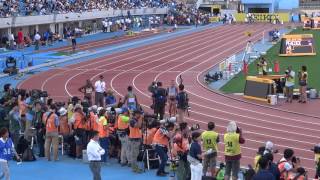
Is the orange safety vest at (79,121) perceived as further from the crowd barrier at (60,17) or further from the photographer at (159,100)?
the crowd barrier at (60,17)

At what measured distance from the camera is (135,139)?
607 inches

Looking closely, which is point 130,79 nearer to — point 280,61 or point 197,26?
point 280,61

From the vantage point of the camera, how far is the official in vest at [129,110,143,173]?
1534 centimetres

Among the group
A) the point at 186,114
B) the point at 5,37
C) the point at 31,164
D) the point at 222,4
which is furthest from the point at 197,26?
the point at 31,164

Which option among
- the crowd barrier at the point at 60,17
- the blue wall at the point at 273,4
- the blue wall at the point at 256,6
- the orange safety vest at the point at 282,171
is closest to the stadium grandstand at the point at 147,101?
the orange safety vest at the point at 282,171

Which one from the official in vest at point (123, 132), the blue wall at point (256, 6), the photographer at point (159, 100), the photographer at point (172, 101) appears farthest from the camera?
the blue wall at point (256, 6)

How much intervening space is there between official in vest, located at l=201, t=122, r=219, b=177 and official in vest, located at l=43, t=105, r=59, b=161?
4539mm

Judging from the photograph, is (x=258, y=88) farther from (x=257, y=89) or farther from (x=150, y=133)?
(x=150, y=133)

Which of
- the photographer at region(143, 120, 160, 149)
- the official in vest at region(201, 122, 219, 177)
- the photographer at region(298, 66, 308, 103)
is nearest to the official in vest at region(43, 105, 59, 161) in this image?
the photographer at region(143, 120, 160, 149)

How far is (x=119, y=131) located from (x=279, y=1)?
84.1 m

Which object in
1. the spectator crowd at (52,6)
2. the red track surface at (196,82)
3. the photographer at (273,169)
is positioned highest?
the spectator crowd at (52,6)

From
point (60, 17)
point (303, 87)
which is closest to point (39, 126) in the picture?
point (303, 87)

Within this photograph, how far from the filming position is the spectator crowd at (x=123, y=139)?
1328cm

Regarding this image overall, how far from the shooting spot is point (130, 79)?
1321 inches
